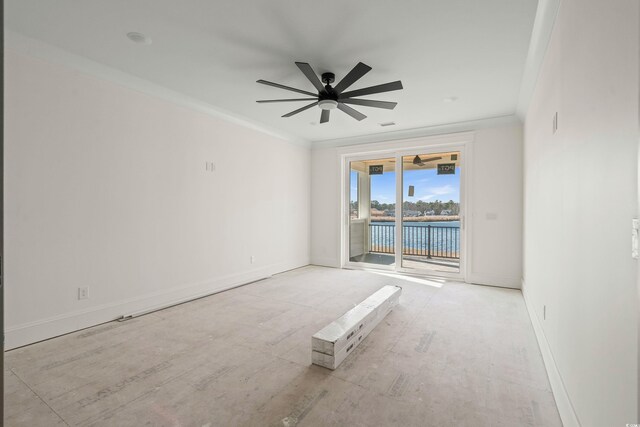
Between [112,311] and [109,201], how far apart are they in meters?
1.22

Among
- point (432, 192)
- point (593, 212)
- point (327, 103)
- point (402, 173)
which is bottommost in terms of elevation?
point (593, 212)

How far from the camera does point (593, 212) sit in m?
1.47

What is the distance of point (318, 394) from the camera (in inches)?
83.5

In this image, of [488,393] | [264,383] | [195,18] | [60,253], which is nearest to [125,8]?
[195,18]

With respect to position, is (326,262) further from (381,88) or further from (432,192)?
(381,88)

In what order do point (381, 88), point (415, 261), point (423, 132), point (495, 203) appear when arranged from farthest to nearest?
point (415, 261), point (423, 132), point (495, 203), point (381, 88)

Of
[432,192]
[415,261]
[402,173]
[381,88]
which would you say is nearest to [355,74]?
[381,88]

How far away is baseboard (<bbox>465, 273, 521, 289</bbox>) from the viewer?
4898 mm

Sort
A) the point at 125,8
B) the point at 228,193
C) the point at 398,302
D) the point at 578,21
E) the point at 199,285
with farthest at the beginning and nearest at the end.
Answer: the point at 228,193 → the point at 199,285 → the point at 398,302 → the point at 125,8 → the point at 578,21

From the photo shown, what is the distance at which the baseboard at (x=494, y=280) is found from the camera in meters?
4.90

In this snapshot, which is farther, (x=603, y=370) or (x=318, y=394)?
(x=318, y=394)

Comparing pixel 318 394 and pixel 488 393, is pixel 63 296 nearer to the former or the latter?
pixel 318 394

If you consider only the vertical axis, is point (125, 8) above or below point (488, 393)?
above

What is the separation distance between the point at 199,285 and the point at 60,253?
172 cm
